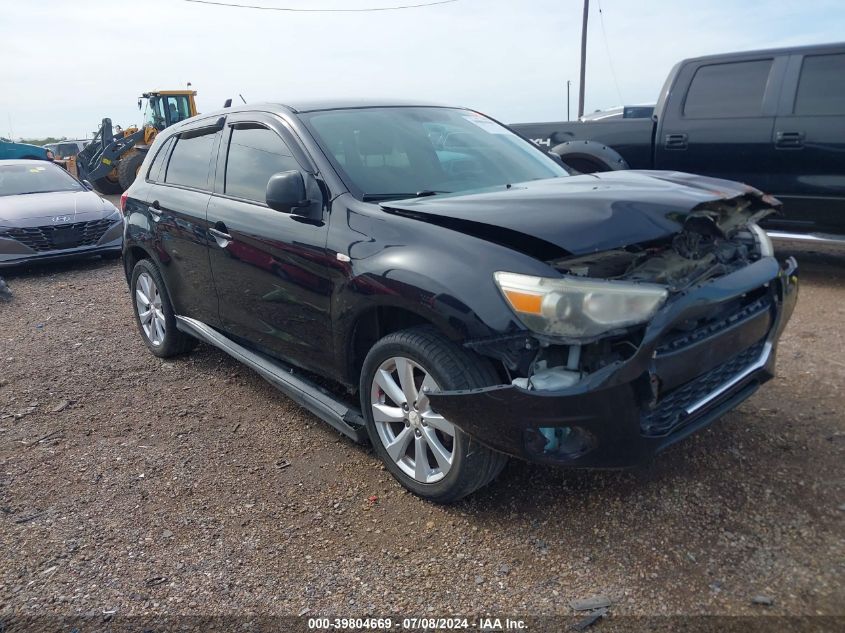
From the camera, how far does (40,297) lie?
24.0ft

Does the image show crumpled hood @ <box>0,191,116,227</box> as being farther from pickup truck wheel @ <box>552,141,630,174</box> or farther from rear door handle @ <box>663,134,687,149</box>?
rear door handle @ <box>663,134,687,149</box>

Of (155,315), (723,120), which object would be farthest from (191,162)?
(723,120)

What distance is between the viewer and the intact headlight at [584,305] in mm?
2252

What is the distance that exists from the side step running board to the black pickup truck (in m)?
4.19

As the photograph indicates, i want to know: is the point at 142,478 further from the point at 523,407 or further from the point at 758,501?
the point at 758,501

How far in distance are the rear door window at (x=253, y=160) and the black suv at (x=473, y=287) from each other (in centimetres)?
1

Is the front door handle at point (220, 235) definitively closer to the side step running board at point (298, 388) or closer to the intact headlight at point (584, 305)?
the side step running board at point (298, 388)

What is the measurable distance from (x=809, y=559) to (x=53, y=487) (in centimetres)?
331

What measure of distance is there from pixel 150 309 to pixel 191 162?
1216 mm

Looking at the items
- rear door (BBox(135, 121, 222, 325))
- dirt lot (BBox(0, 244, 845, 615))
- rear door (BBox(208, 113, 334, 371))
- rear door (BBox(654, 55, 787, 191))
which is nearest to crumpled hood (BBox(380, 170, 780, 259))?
rear door (BBox(208, 113, 334, 371))

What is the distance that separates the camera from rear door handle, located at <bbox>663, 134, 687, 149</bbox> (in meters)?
6.51

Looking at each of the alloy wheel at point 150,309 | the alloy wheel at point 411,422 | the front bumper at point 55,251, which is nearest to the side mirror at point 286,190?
the alloy wheel at point 411,422

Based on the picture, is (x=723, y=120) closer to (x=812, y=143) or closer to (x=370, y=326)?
(x=812, y=143)

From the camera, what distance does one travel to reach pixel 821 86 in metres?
5.92
